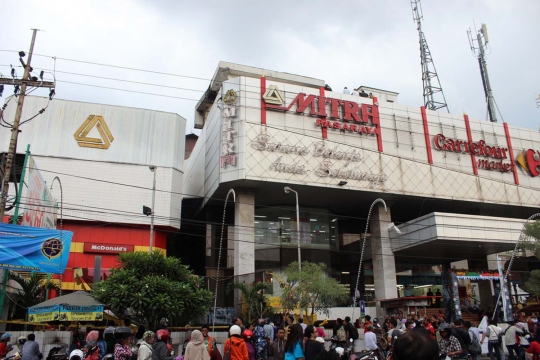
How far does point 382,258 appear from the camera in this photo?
34406 millimetres

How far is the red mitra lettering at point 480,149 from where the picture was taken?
127 ft

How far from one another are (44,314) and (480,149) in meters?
37.2

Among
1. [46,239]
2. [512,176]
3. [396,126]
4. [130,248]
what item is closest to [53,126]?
[130,248]

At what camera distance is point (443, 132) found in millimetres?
39312

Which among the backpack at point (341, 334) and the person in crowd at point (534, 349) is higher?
the backpack at point (341, 334)

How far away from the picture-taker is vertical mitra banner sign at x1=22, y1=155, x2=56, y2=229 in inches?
829

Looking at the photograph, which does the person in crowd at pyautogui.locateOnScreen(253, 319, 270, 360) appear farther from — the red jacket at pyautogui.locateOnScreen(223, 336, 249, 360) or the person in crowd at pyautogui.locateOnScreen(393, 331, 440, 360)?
the person in crowd at pyautogui.locateOnScreen(393, 331, 440, 360)

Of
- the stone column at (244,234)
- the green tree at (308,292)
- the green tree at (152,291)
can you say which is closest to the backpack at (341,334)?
the green tree at (152,291)

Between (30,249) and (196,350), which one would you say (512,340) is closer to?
(196,350)

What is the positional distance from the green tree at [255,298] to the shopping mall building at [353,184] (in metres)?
4.60

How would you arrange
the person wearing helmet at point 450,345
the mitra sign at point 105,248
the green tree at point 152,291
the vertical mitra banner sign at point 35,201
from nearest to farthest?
the person wearing helmet at point 450,345
the green tree at point 152,291
the vertical mitra banner sign at point 35,201
the mitra sign at point 105,248

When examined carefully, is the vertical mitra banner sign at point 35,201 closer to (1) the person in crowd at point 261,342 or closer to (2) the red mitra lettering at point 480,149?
(1) the person in crowd at point 261,342

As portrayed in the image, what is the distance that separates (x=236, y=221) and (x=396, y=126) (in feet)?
52.0

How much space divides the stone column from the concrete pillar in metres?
9.78
